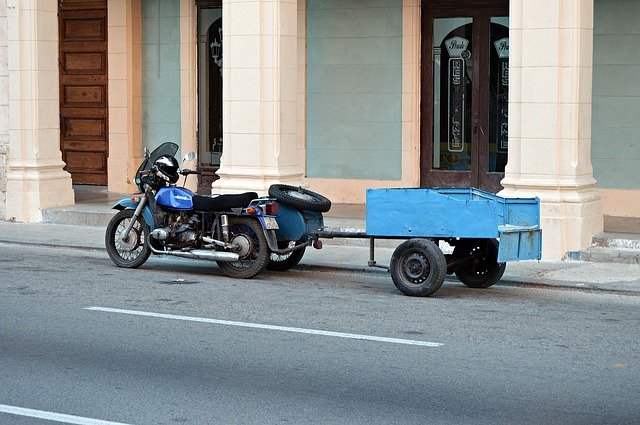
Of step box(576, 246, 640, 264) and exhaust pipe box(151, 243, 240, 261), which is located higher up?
exhaust pipe box(151, 243, 240, 261)

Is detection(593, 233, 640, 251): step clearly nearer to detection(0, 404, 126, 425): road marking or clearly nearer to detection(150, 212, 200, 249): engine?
detection(150, 212, 200, 249): engine

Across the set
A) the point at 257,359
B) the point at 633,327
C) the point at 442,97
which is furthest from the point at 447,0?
the point at 257,359

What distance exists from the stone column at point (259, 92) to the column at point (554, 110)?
10.3ft

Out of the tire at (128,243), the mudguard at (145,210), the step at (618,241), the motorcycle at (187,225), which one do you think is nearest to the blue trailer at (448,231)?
the motorcycle at (187,225)

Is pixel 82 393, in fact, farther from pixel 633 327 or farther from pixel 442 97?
pixel 442 97

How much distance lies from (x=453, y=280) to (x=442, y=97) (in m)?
6.08

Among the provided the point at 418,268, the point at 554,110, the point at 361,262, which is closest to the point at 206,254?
the point at 361,262

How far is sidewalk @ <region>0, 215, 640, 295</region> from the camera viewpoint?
43.3 feet

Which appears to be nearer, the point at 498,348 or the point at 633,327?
the point at 498,348

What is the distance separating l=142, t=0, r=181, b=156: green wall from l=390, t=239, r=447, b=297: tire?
9.61 metres

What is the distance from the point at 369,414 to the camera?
750cm

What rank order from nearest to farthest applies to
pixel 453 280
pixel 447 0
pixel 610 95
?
pixel 453 280 → pixel 610 95 → pixel 447 0

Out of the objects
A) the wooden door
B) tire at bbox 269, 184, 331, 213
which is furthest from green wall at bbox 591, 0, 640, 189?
the wooden door

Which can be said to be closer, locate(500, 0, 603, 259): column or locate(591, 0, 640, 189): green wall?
locate(500, 0, 603, 259): column
